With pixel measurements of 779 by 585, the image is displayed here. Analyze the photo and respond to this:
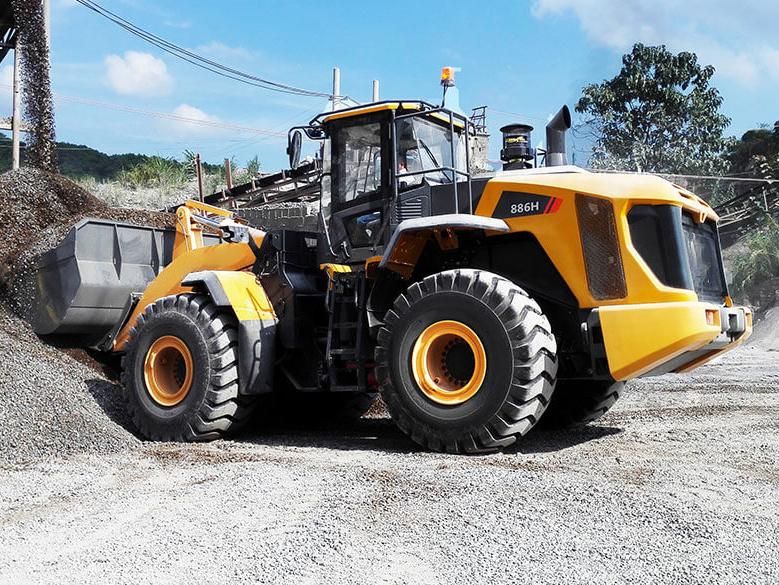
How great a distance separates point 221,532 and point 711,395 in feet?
20.2

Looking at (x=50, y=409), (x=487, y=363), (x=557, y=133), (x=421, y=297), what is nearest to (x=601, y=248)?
(x=487, y=363)

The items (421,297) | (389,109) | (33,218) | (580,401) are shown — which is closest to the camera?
(421,297)

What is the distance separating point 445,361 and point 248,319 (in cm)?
172

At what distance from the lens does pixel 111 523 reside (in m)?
4.21

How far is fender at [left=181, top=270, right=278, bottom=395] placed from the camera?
688cm

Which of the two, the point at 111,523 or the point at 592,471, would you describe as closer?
the point at 111,523

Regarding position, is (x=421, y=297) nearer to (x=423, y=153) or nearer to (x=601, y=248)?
(x=601, y=248)

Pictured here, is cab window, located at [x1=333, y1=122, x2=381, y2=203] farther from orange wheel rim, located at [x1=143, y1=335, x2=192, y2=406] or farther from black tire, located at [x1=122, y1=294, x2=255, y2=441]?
orange wheel rim, located at [x1=143, y1=335, x2=192, y2=406]

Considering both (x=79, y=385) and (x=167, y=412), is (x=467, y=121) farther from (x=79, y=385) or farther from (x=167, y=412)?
(x=79, y=385)

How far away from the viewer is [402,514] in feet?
13.9

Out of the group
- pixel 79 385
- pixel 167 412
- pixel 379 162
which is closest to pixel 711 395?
A: pixel 379 162

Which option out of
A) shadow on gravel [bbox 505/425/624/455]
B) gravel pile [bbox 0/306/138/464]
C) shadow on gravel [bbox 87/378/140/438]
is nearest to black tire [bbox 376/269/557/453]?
shadow on gravel [bbox 505/425/624/455]

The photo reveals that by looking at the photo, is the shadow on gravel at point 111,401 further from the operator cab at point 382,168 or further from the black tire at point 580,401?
the black tire at point 580,401

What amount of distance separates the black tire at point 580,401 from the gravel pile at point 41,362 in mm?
3270
